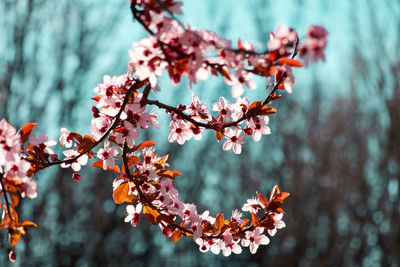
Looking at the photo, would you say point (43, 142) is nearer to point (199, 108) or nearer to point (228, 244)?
point (199, 108)

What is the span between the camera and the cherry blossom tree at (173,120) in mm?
579

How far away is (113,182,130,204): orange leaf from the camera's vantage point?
0.82 metres

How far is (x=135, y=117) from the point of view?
0.76m

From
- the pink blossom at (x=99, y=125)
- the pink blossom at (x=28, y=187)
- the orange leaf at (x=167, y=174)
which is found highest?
the pink blossom at (x=99, y=125)

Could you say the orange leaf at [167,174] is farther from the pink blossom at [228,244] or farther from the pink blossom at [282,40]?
the pink blossom at [282,40]

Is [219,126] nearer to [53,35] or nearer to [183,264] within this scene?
[53,35]

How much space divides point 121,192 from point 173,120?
0.19 meters

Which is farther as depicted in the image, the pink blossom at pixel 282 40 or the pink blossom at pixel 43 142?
the pink blossom at pixel 43 142

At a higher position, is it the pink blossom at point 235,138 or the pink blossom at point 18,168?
the pink blossom at point 235,138

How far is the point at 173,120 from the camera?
0.85 m

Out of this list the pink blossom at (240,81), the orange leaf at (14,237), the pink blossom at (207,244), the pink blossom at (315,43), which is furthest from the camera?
the pink blossom at (207,244)

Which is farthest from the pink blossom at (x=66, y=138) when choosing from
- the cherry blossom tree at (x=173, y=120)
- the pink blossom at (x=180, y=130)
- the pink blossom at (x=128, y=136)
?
the pink blossom at (x=180, y=130)

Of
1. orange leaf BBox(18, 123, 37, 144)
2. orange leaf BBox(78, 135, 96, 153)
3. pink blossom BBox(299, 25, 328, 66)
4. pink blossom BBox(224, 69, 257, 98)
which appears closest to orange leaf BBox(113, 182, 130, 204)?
orange leaf BBox(78, 135, 96, 153)

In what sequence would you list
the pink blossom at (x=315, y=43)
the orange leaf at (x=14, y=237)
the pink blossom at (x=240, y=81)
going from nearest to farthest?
the pink blossom at (x=315, y=43)
the pink blossom at (x=240, y=81)
the orange leaf at (x=14, y=237)
